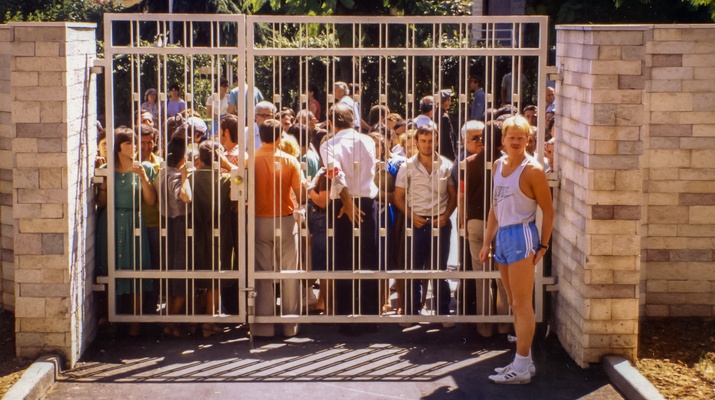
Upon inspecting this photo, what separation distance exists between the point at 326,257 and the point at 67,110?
7.62 ft

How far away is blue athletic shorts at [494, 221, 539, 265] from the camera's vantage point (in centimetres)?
752

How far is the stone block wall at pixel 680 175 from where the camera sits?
8789mm

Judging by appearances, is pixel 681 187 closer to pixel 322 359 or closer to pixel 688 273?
pixel 688 273

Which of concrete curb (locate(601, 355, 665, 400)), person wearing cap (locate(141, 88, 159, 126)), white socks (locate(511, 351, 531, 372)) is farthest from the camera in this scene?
person wearing cap (locate(141, 88, 159, 126))

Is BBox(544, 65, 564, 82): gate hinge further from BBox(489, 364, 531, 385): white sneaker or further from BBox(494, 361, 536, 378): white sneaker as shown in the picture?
BBox(489, 364, 531, 385): white sneaker

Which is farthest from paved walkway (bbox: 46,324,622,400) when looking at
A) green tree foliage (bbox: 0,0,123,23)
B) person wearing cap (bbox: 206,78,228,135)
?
green tree foliage (bbox: 0,0,123,23)

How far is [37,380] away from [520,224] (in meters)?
3.32

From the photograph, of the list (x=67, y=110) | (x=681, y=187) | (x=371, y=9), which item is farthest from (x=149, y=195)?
(x=371, y=9)

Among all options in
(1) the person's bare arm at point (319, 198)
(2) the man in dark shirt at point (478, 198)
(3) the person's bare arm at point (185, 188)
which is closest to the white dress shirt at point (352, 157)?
(1) the person's bare arm at point (319, 198)

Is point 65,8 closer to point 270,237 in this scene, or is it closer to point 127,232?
point 127,232

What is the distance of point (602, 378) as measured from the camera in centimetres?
782

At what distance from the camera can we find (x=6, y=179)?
29.8 feet

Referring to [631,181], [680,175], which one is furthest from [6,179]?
[680,175]

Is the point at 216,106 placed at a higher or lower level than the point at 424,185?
higher
